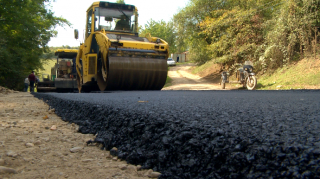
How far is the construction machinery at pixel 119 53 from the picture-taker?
7477mm

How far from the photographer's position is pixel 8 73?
52.2 ft

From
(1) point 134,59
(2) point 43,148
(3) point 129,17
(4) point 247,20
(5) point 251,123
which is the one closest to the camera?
(5) point 251,123

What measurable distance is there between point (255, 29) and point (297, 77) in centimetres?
652

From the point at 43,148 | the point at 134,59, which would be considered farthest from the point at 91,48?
the point at 43,148

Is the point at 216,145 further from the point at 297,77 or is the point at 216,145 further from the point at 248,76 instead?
the point at 297,77

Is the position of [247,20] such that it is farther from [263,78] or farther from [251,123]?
[251,123]

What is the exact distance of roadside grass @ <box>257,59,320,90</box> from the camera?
11.6 metres

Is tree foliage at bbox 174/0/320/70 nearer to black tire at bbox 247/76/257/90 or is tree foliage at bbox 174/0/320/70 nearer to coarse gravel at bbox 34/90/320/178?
black tire at bbox 247/76/257/90

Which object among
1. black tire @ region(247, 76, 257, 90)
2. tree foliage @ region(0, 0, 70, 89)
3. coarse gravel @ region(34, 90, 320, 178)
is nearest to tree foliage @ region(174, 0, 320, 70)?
black tire @ region(247, 76, 257, 90)

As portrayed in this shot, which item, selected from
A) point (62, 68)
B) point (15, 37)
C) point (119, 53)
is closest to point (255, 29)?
point (62, 68)

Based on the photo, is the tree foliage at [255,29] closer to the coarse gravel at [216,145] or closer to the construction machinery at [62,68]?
the construction machinery at [62,68]

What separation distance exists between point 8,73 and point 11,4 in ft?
12.5

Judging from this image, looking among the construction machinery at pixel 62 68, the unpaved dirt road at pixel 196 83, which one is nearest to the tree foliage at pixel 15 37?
the construction machinery at pixel 62 68

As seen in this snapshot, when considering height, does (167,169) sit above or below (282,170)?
below
